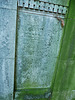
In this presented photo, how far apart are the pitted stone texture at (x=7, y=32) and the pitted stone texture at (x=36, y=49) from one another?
0.18 metres

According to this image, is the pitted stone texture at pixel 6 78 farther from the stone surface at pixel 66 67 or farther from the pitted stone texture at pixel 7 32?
the stone surface at pixel 66 67

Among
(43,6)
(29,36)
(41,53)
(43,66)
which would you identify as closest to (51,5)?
(43,6)

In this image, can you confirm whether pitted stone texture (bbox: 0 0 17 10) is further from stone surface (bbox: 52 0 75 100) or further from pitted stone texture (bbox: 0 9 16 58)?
stone surface (bbox: 52 0 75 100)

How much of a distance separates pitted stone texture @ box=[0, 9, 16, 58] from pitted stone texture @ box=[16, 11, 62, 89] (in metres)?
0.18

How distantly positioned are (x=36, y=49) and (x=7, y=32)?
2.83ft

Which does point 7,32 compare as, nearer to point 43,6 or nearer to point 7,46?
point 7,46

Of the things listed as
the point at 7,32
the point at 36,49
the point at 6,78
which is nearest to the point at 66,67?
the point at 36,49

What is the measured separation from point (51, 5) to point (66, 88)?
2735mm

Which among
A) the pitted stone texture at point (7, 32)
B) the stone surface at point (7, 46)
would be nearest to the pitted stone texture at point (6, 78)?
the stone surface at point (7, 46)

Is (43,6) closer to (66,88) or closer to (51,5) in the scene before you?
(51,5)

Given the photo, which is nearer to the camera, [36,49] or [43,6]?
[43,6]

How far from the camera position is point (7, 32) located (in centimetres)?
179

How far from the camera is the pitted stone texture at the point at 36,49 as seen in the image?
1950mm

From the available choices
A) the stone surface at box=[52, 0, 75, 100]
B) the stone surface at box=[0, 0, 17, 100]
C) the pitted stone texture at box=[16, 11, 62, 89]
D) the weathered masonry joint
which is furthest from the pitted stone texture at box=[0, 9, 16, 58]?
the stone surface at box=[52, 0, 75, 100]
